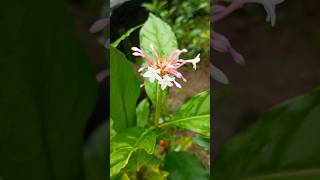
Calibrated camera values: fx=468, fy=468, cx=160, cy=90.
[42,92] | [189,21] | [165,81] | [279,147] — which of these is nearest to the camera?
[42,92]

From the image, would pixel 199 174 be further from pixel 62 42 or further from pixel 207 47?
pixel 62 42

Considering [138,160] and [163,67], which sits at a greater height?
[163,67]

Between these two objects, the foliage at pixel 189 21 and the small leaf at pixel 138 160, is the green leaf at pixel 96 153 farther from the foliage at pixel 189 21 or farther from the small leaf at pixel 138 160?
the foliage at pixel 189 21

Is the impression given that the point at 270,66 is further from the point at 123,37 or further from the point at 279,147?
the point at 123,37

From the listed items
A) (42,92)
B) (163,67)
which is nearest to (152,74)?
(163,67)

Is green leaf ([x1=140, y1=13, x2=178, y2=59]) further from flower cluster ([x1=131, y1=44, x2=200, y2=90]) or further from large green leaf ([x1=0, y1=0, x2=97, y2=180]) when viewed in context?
large green leaf ([x1=0, y1=0, x2=97, y2=180])

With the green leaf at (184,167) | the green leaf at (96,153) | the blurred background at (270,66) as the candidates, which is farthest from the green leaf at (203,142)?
the green leaf at (96,153)

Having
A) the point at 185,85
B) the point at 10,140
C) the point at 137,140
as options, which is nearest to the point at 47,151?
the point at 10,140
